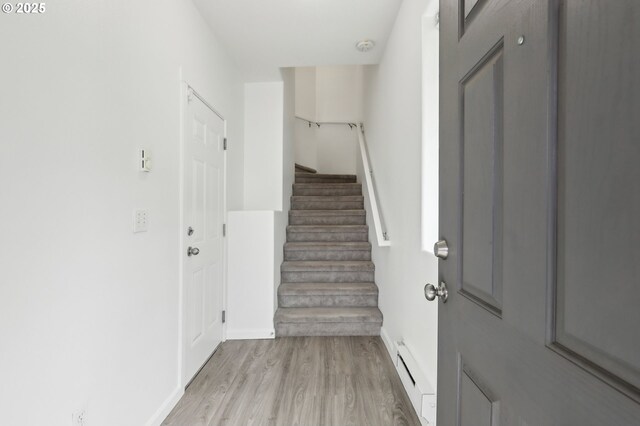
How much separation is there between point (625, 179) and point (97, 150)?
5.17 ft

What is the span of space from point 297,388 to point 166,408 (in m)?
0.78

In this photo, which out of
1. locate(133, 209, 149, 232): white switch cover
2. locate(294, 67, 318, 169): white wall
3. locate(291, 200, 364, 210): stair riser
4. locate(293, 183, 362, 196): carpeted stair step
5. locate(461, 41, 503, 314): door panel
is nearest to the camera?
locate(461, 41, 503, 314): door panel

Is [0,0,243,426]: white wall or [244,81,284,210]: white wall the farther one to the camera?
[244,81,284,210]: white wall

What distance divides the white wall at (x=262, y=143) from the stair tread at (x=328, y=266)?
72 cm

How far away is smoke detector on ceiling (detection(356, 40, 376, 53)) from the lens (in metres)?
2.54

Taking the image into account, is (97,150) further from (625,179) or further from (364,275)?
(364,275)

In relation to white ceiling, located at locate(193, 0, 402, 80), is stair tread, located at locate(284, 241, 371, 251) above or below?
below

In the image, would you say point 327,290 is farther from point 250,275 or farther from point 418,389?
point 418,389

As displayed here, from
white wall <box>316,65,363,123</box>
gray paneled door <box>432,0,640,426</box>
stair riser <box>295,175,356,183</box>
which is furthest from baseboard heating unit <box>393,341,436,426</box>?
white wall <box>316,65,363,123</box>

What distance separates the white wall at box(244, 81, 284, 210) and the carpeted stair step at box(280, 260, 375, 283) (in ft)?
2.64

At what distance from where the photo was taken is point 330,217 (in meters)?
4.07

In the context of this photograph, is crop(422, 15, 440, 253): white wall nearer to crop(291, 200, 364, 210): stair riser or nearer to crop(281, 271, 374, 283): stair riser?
crop(281, 271, 374, 283): stair riser

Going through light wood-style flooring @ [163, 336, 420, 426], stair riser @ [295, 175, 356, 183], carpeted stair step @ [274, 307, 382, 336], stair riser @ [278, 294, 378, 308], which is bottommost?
light wood-style flooring @ [163, 336, 420, 426]

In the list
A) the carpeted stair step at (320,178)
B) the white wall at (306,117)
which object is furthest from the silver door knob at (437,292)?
the white wall at (306,117)
